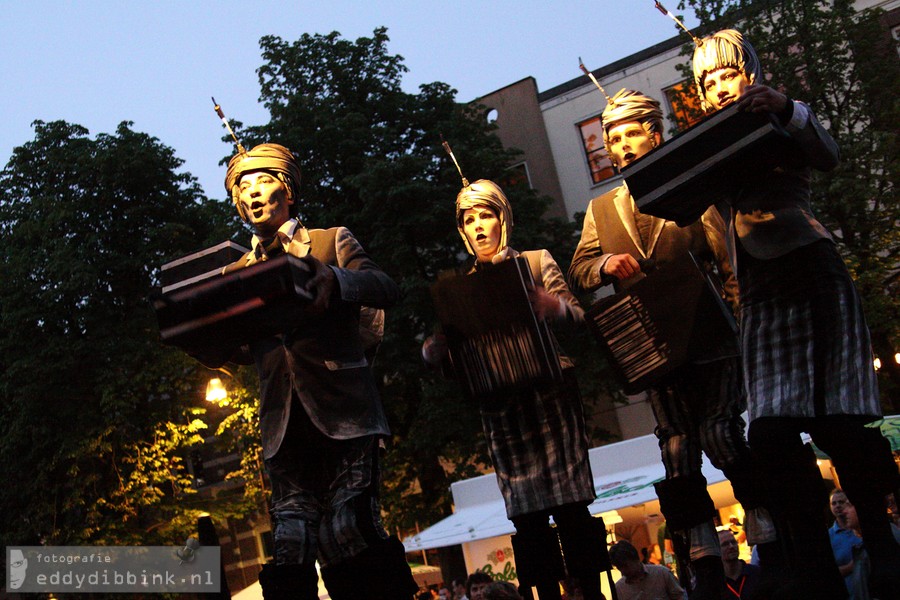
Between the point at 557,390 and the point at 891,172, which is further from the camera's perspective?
the point at 891,172

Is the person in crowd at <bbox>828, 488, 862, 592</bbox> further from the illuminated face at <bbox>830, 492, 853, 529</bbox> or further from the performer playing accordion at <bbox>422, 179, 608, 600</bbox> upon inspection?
the performer playing accordion at <bbox>422, 179, 608, 600</bbox>

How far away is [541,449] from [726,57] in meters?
1.95

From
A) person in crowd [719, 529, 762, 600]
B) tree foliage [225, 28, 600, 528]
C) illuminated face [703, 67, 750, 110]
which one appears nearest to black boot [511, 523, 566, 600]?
person in crowd [719, 529, 762, 600]

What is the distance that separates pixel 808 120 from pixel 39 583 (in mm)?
16313

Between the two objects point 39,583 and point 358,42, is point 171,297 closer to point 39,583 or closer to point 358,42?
point 39,583

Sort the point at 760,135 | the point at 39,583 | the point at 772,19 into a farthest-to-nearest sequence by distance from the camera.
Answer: the point at 772,19 → the point at 39,583 → the point at 760,135

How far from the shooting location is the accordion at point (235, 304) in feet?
12.7

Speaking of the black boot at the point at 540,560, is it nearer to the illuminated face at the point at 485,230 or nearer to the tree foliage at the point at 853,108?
the illuminated face at the point at 485,230

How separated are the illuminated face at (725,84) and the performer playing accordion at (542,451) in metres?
1.12

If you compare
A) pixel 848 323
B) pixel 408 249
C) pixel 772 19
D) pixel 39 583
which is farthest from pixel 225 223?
pixel 848 323

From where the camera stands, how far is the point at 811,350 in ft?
12.0

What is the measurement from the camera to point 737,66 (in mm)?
4234

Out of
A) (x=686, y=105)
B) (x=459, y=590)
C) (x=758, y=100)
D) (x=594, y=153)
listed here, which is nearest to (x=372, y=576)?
(x=758, y=100)

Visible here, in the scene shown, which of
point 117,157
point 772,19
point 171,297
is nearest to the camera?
point 171,297
